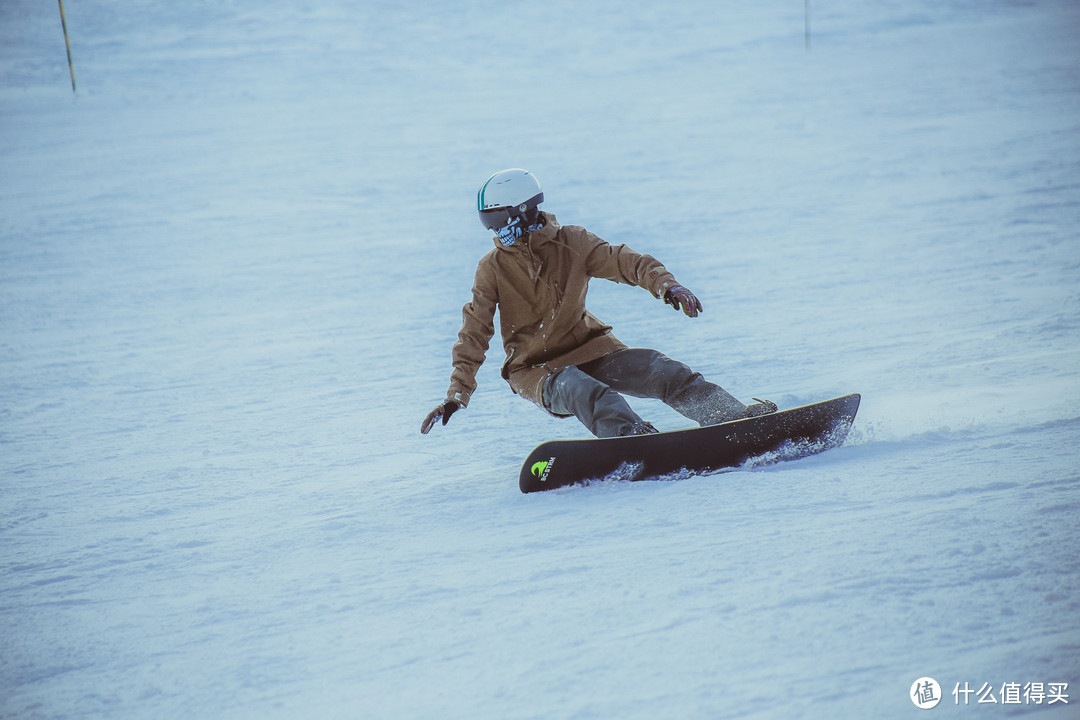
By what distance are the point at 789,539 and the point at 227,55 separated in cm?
1714

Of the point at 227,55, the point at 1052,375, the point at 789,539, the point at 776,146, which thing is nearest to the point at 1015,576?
the point at 789,539

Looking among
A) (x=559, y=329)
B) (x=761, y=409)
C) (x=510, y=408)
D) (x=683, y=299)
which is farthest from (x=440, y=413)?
(x=510, y=408)

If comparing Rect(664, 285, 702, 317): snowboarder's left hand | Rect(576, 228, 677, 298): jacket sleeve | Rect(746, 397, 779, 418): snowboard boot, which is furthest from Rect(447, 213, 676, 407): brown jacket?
Rect(746, 397, 779, 418): snowboard boot

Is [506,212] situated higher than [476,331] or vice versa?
[506,212]

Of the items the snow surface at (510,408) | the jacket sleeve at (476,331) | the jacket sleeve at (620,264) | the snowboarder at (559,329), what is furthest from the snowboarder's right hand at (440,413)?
the jacket sleeve at (620,264)

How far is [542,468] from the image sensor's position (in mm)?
3543

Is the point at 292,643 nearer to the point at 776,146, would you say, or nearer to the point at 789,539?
the point at 789,539

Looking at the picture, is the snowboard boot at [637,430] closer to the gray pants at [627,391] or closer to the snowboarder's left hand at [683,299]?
the gray pants at [627,391]

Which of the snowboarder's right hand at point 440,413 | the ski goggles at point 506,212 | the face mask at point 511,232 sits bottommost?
the snowboarder's right hand at point 440,413

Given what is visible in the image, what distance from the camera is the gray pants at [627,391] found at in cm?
362

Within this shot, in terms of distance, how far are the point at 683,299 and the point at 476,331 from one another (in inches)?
34.3

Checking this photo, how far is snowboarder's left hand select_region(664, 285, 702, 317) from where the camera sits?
3.57 meters

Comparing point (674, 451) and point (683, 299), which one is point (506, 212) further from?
point (674, 451)

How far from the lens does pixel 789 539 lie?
9.34 ft
